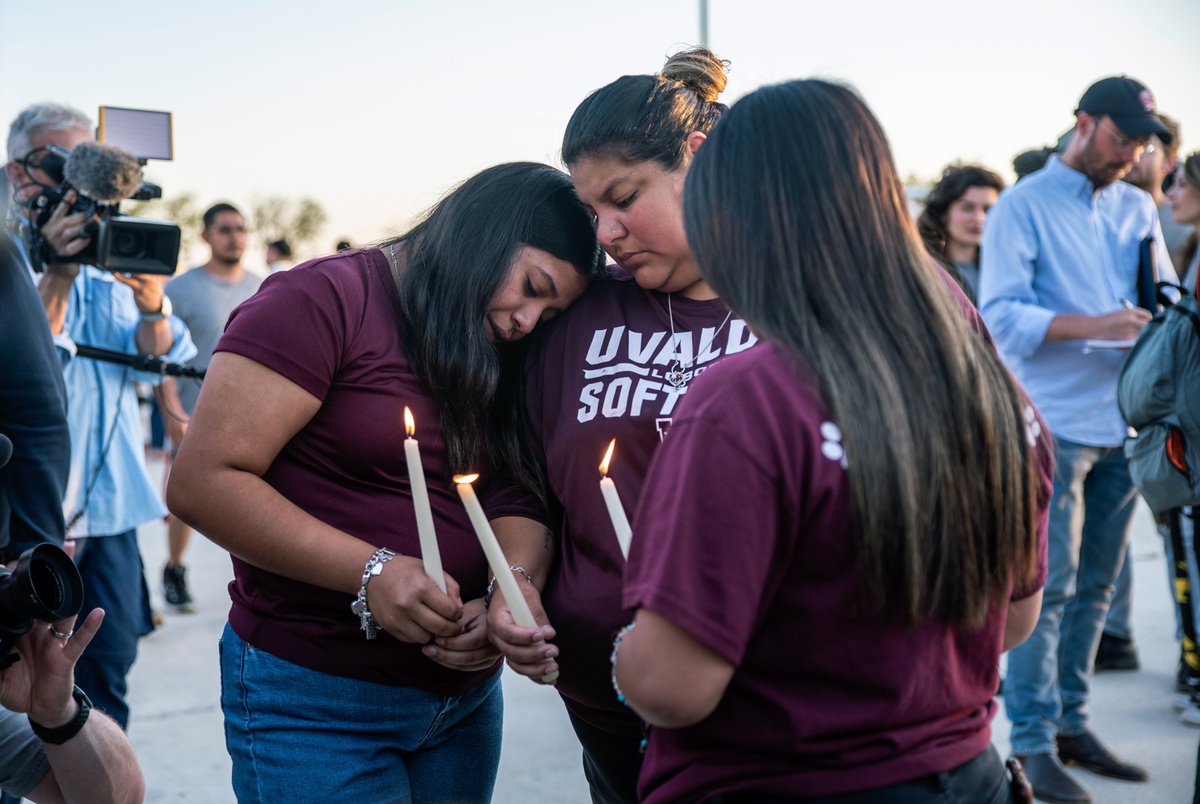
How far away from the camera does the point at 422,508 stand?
58.1 inches

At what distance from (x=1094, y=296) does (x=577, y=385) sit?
2545 millimetres

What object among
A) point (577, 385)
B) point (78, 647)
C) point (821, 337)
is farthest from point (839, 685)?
point (78, 647)

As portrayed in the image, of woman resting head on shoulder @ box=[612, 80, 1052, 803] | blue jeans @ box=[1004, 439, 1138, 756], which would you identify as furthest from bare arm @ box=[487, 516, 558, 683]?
blue jeans @ box=[1004, 439, 1138, 756]

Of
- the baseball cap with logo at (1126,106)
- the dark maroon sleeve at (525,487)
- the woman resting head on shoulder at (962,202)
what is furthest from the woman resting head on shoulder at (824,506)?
the woman resting head on shoulder at (962,202)

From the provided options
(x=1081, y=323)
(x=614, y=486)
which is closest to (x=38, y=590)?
(x=614, y=486)

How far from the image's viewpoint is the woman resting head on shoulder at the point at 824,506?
1154mm

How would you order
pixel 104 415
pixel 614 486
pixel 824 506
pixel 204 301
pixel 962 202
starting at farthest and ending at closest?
pixel 204 301
pixel 962 202
pixel 104 415
pixel 614 486
pixel 824 506

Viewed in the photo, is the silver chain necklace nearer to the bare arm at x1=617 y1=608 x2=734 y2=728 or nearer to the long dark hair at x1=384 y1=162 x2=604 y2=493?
the long dark hair at x1=384 y1=162 x2=604 y2=493

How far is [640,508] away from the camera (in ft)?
4.03

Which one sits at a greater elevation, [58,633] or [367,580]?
[367,580]

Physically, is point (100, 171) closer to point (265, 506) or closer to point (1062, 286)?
point (265, 506)

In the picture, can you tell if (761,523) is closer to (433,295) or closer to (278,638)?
(433,295)

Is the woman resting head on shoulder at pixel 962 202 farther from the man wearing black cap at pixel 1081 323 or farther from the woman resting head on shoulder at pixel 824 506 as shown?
the woman resting head on shoulder at pixel 824 506

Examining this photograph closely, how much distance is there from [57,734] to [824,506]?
1.45 metres
